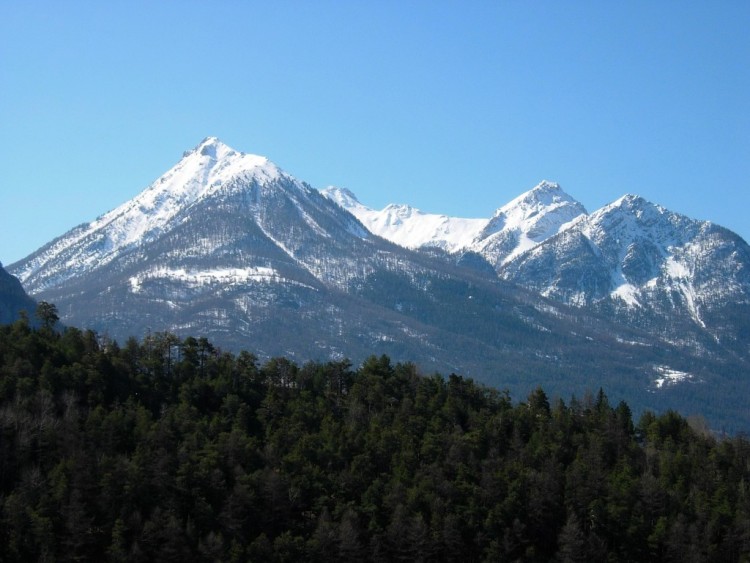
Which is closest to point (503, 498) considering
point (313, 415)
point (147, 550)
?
point (313, 415)

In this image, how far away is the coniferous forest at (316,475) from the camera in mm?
106125

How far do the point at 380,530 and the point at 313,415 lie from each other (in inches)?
1132

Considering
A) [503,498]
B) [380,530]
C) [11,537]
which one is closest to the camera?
[11,537]

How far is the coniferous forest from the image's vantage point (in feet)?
348

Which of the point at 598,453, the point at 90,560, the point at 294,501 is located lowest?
the point at 90,560

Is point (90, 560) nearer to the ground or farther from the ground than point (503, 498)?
nearer to the ground

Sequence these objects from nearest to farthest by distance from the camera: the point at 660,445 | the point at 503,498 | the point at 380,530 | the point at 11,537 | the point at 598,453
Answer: the point at 11,537 < the point at 380,530 < the point at 503,498 < the point at 598,453 < the point at 660,445

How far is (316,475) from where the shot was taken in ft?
387

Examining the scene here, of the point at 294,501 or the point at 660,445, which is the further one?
the point at 660,445

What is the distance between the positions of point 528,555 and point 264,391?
47333 mm

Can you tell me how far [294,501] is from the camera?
114 metres

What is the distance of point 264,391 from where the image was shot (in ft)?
480

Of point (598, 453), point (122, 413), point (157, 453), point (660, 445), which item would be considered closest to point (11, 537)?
point (157, 453)

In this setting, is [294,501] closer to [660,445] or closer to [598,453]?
[598,453]
